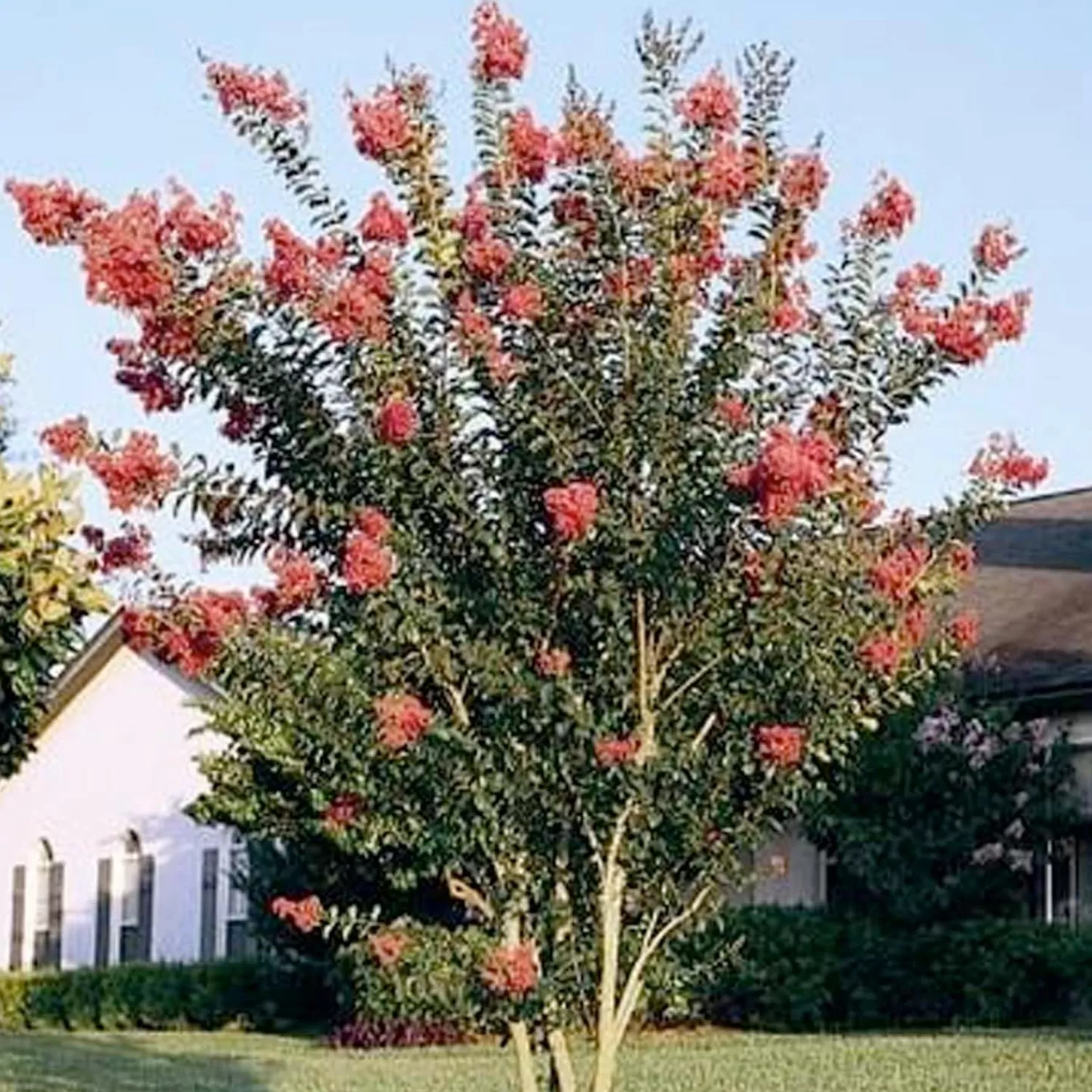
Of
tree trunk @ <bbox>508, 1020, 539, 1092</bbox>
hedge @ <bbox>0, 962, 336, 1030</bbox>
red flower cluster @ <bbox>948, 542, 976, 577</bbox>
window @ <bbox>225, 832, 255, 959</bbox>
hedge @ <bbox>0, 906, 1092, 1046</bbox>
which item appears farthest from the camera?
window @ <bbox>225, 832, 255, 959</bbox>

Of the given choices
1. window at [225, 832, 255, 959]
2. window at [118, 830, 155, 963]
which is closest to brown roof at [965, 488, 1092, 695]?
window at [225, 832, 255, 959]

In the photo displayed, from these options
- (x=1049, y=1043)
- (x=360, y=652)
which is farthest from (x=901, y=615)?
(x=1049, y=1043)

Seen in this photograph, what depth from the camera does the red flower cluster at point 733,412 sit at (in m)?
9.79

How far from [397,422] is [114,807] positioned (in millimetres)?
33257

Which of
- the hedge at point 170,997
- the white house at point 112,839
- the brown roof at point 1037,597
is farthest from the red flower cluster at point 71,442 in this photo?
the white house at point 112,839

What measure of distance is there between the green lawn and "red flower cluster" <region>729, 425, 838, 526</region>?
9.53 m

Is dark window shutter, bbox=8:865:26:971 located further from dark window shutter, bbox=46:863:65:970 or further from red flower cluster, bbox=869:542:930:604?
red flower cluster, bbox=869:542:930:604

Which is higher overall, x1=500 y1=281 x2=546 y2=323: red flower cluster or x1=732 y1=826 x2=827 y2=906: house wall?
x1=500 y1=281 x2=546 y2=323: red flower cluster

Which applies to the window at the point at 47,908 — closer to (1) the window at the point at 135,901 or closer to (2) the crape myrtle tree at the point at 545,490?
(1) the window at the point at 135,901

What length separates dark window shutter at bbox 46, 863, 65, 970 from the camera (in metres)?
42.3

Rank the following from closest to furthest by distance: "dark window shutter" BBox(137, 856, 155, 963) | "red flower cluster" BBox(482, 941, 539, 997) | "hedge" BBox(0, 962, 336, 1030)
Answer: "red flower cluster" BBox(482, 941, 539, 997) → "hedge" BBox(0, 962, 336, 1030) → "dark window shutter" BBox(137, 856, 155, 963)

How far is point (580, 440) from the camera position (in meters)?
9.76

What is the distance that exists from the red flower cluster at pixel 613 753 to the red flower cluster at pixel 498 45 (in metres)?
2.35

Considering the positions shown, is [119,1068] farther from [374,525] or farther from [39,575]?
[374,525]
